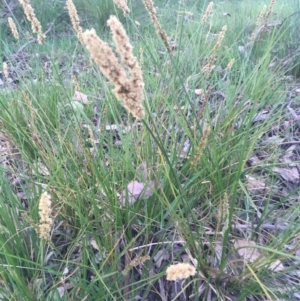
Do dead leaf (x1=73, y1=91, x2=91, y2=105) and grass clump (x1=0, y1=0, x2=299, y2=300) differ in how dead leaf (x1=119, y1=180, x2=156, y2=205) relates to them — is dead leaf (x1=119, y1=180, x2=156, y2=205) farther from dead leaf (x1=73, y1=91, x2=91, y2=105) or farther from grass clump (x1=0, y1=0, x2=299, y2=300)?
dead leaf (x1=73, y1=91, x2=91, y2=105)

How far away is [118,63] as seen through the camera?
2.27ft

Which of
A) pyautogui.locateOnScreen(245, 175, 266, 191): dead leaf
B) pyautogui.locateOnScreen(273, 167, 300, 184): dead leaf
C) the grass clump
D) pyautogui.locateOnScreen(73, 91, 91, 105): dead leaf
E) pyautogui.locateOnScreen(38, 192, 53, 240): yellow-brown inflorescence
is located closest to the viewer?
pyautogui.locateOnScreen(38, 192, 53, 240): yellow-brown inflorescence

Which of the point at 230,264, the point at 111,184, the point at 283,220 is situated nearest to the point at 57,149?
the point at 111,184

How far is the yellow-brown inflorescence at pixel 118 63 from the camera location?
2.14 feet

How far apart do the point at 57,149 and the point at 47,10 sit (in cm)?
333

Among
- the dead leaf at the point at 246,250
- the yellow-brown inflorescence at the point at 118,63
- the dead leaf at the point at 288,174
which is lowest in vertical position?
the dead leaf at the point at 288,174

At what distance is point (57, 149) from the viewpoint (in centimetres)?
161

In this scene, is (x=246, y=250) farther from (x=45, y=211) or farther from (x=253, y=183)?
(x=45, y=211)

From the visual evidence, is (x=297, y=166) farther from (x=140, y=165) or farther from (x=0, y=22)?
(x=0, y=22)

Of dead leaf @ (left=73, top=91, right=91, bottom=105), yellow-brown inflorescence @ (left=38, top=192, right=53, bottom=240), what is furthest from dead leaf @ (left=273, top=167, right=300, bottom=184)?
yellow-brown inflorescence @ (left=38, top=192, right=53, bottom=240)

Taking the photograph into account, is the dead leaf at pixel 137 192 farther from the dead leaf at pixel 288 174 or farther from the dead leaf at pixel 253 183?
the dead leaf at pixel 288 174

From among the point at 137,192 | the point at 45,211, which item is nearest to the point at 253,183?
the point at 137,192

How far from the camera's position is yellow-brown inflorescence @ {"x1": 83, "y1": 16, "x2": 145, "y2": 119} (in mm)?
652

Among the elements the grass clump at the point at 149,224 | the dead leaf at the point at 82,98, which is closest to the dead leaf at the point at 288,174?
the grass clump at the point at 149,224
